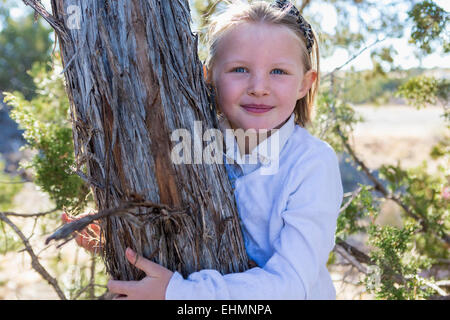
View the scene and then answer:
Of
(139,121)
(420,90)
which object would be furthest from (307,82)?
(420,90)

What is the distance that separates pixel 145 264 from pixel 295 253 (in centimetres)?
40

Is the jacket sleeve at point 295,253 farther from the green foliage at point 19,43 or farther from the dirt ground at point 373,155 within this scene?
the green foliage at point 19,43

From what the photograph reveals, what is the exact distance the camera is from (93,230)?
1471mm

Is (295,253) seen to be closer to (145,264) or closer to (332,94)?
(145,264)

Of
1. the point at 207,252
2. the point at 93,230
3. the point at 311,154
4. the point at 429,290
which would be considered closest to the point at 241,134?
the point at 311,154

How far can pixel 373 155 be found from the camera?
9.86 metres

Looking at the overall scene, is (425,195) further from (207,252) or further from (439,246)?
(207,252)

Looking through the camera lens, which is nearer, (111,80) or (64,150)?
(111,80)

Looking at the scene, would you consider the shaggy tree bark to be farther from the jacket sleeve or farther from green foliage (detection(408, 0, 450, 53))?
green foliage (detection(408, 0, 450, 53))

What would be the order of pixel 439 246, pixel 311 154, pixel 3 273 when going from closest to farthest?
pixel 311 154
pixel 439 246
pixel 3 273

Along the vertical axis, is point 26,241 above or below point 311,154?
below

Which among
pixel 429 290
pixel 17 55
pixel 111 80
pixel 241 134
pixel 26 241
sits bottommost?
pixel 429 290

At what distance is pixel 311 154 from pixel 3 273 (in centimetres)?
448

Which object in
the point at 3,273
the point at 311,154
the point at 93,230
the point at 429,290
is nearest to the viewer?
the point at 311,154
